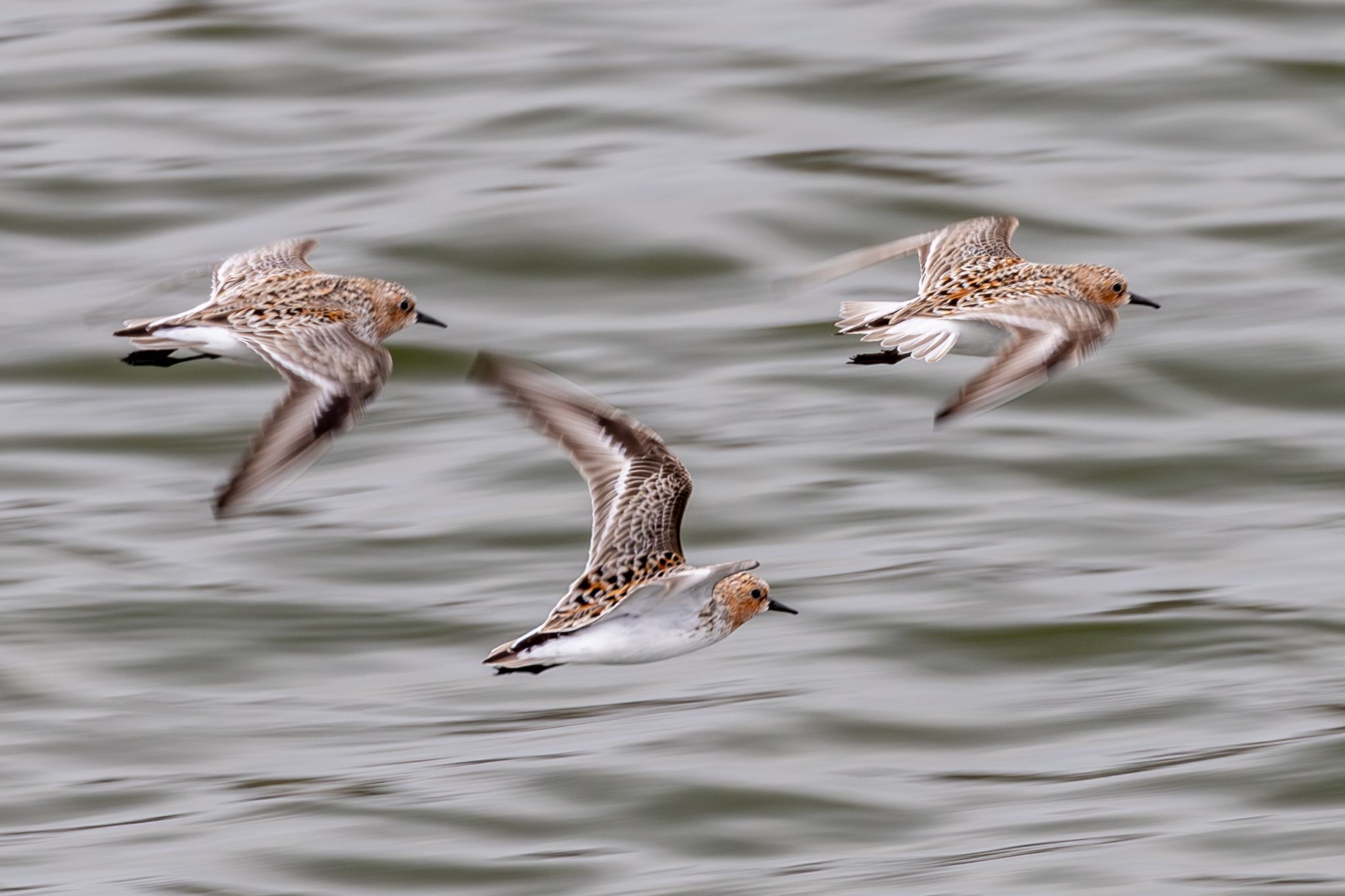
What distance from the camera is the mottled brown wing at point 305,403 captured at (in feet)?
23.5

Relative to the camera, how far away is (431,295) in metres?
17.4

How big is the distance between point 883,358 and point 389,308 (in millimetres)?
2148

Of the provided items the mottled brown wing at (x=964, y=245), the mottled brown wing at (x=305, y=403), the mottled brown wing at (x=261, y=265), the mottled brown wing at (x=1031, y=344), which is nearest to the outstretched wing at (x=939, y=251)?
the mottled brown wing at (x=964, y=245)

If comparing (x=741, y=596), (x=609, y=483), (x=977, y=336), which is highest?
(x=977, y=336)

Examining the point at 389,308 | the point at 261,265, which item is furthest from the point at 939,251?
the point at 261,265

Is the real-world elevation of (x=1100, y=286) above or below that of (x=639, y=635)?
above

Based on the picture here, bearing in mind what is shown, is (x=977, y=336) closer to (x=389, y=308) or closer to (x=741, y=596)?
(x=741, y=596)

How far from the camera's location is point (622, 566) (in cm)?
811

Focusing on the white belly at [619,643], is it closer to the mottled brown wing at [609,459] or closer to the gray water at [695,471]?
the mottled brown wing at [609,459]

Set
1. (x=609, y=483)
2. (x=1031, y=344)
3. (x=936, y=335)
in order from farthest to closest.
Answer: (x=936, y=335)
(x=1031, y=344)
(x=609, y=483)

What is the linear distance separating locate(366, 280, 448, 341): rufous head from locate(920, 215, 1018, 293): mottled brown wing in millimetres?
2168

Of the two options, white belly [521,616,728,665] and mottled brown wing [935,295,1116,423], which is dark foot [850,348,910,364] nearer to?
mottled brown wing [935,295,1116,423]

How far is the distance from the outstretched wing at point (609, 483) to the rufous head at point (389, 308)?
1456 mm

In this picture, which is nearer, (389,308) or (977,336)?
(977,336)
